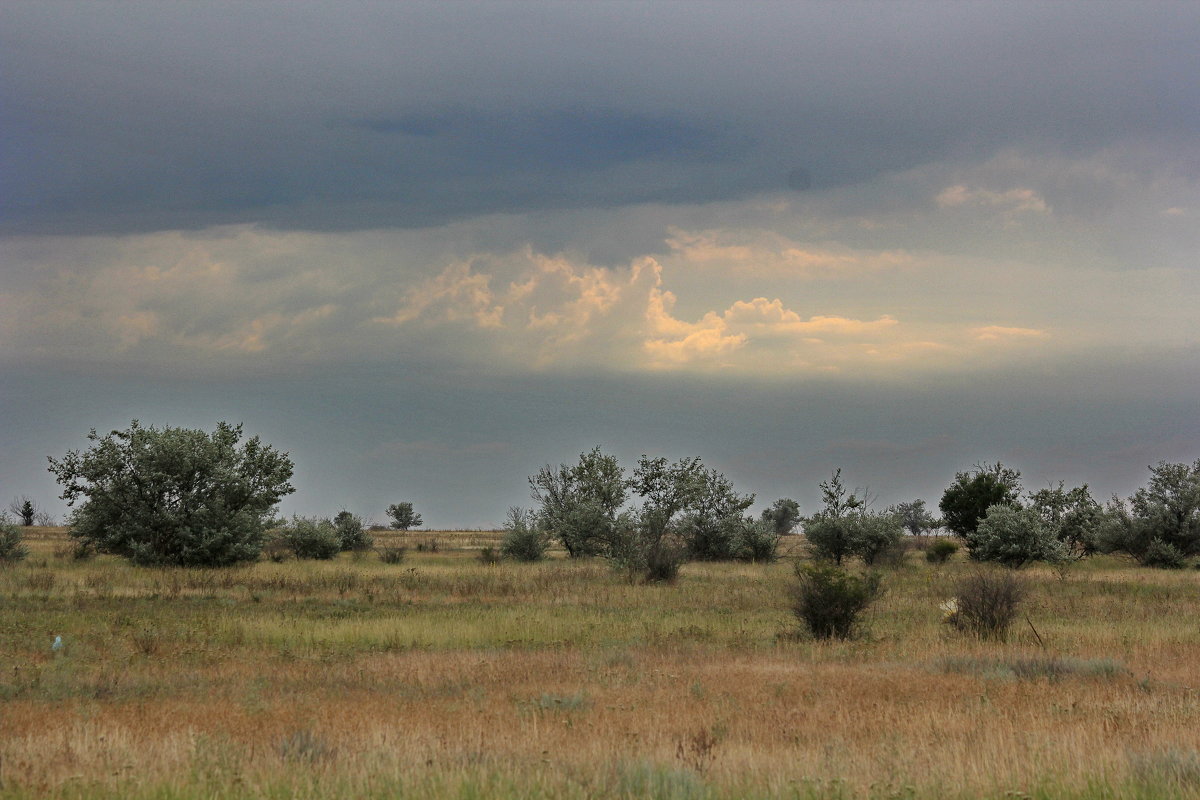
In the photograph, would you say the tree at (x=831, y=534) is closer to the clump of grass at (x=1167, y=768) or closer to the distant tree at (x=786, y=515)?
the clump of grass at (x=1167, y=768)

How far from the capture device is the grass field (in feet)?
24.6

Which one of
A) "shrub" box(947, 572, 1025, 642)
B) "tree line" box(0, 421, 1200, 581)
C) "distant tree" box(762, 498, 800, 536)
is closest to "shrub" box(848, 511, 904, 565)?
"tree line" box(0, 421, 1200, 581)

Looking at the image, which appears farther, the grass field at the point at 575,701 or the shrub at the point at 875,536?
the shrub at the point at 875,536

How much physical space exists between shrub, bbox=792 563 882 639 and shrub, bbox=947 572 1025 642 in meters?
2.22

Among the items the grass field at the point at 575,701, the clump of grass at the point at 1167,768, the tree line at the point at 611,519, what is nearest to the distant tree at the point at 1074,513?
the tree line at the point at 611,519

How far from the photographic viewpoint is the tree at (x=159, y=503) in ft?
124

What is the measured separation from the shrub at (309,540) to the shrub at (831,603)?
119 feet

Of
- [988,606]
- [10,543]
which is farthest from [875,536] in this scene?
[10,543]

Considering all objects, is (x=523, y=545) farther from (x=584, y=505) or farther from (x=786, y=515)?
(x=786, y=515)

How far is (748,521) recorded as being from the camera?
177 feet

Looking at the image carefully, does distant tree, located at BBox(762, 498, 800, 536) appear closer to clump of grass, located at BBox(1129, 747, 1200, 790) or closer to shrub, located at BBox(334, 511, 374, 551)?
shrub, located at BBox(334, 511, 374, 551)

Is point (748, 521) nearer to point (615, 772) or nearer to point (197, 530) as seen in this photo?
point (197, 530)

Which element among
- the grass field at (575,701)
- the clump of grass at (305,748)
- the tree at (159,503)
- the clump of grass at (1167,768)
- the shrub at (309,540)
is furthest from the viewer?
the shrub at (309,540)

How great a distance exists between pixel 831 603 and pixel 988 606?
3458mm
